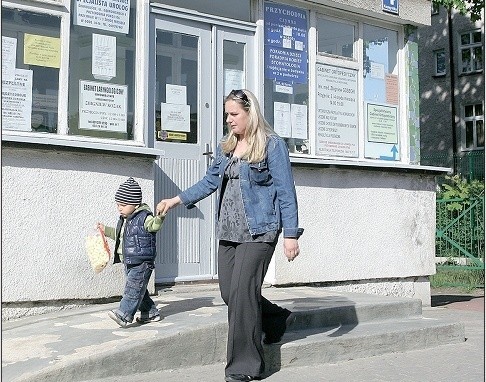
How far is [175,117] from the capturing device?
893cm

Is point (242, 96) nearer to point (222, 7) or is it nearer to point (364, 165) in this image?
point (222, 7)

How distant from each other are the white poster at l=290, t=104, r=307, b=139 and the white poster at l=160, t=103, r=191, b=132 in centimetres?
157

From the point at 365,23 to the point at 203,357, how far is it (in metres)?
6.14

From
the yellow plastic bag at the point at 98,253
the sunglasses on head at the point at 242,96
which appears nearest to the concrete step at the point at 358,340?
the yellow plastic bag at the point at 98,253

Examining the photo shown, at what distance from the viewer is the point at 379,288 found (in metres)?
10.7

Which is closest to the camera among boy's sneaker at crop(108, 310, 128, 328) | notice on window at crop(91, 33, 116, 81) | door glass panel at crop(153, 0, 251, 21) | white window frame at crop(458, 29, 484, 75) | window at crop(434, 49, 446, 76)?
boy's sneaker at crop(108, 310, 128, 328)

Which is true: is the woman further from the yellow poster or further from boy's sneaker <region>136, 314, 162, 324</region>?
the yellow poster

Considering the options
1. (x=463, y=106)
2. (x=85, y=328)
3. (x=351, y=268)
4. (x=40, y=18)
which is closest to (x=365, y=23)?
(x=351, y=268)

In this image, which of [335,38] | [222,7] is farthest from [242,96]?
[335,38]

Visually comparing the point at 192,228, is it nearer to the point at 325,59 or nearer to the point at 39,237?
the point at 39,237

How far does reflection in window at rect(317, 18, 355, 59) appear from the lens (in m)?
10.5

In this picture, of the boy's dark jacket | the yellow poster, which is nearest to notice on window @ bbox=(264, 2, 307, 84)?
the yellow poster

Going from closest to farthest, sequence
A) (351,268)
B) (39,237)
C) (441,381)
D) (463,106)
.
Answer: (441,381)
(39,237)
(351,268)
(463,106)

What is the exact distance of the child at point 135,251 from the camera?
20.7 ft
